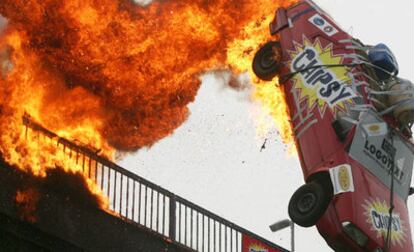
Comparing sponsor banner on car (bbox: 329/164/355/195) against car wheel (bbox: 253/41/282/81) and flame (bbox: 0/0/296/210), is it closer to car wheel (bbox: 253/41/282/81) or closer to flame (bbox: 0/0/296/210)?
flame (bbox: 0/0/296/210)

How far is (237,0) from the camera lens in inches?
881

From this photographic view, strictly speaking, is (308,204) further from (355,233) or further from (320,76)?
(320,76)

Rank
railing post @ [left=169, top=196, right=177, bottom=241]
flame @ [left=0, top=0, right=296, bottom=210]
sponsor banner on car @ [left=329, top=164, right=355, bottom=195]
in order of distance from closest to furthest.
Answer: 1. sponsor banner on car @ [left=329, top=164, right=355, bottom=195]
2. flame @ [left=0, top=0, right=296, bottom=210]
3. railing post @ [left=169, top=196, right=177, bottom=241]

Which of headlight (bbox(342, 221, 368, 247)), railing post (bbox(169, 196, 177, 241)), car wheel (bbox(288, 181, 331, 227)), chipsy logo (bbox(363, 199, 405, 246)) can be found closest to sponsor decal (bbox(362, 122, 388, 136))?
chipsy logo (bbox(363, 199, 405, 246))

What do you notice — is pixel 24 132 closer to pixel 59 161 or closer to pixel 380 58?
pixel 59 161

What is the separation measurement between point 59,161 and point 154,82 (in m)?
3.68

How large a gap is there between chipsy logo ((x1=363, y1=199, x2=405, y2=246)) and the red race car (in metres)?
0.02

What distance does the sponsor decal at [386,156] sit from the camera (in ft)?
64.6

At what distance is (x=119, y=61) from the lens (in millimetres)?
22094

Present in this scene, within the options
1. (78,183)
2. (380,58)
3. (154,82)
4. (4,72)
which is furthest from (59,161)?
(380,58)

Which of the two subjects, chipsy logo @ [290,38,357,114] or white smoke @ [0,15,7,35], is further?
white smoke @ [0,15,7,35]

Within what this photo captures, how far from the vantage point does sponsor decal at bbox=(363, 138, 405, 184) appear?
→ 1969 cm

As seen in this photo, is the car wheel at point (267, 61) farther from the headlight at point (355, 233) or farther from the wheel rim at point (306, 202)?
the headlight at point (355, 233)

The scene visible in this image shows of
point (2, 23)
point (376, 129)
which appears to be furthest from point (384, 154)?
point (2, 23)
